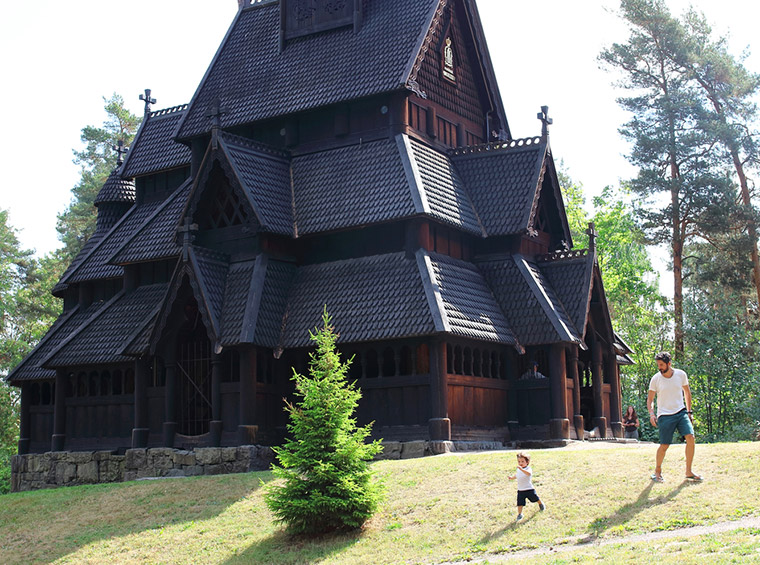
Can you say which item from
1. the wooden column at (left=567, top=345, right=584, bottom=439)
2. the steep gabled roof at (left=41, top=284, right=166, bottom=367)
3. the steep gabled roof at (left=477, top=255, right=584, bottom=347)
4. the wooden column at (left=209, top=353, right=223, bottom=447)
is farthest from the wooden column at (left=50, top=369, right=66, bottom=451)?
the wooden column at (left=567, top=345, right=584, bottom=439)

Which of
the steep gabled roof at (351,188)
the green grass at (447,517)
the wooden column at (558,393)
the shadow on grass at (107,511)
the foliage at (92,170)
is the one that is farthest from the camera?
the foliage at (92,170)

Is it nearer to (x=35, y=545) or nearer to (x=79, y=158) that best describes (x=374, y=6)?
(x=35, y=545)

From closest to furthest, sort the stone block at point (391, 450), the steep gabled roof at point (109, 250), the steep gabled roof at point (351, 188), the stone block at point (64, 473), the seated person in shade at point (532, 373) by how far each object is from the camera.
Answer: the stone block at point (391, 450) → the steep gabled roof at point (351, 188) → the seated person in shade at point (532, 373) → the stone block at point (64, 473) → the steep gabled roof at point (109, 250)

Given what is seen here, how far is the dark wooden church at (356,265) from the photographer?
84.4 ft

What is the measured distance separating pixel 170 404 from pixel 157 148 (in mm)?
12412

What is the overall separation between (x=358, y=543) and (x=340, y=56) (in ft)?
57.2

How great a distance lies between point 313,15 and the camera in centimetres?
3200

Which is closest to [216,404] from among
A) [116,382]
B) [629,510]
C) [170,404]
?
[170,404]

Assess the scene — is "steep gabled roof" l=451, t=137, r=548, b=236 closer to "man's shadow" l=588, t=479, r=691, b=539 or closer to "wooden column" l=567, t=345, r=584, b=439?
"wooden column" l=567, t=345, r=584, b=439

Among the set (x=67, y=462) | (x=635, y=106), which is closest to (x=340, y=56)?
(x=67, y=462)

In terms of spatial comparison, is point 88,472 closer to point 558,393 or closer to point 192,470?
point 192,470

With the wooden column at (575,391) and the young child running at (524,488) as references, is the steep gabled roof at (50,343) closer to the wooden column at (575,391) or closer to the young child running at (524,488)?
the wooden column at (575,391)

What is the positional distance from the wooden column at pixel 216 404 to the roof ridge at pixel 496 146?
377 inches

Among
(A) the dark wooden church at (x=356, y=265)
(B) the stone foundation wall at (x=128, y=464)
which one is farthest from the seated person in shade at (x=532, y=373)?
(B) the stone foundation wall at (x=128, y=464)
